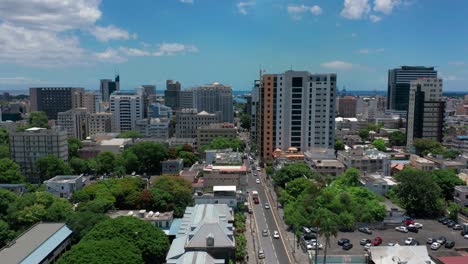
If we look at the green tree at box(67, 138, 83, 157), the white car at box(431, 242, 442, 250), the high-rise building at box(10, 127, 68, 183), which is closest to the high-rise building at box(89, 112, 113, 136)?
the green tree at box(67, 138, 83, 157)

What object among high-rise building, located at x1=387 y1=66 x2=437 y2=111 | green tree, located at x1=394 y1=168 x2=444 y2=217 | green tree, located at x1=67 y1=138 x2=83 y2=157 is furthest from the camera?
high-rise building, located at x1=387 y1=66 x2=437 y2=111

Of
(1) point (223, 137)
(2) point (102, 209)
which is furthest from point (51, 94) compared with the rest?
(2) point (102, 209)

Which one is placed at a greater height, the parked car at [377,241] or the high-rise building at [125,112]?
the high-rise building at [125,112]

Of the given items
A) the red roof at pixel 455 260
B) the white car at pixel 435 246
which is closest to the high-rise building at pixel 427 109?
the white car at pixel 435 246

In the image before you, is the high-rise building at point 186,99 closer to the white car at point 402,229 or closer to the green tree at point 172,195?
the green tree at point 172,195

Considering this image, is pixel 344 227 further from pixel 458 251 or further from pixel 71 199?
pixel 71 199

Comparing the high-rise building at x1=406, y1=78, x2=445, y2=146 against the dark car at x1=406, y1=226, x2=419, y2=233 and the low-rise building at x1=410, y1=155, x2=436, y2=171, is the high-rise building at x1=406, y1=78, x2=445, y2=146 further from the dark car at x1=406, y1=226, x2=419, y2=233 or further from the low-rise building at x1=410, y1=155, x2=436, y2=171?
the dark car at x1=406, y1=226, x2=419, y2=233
